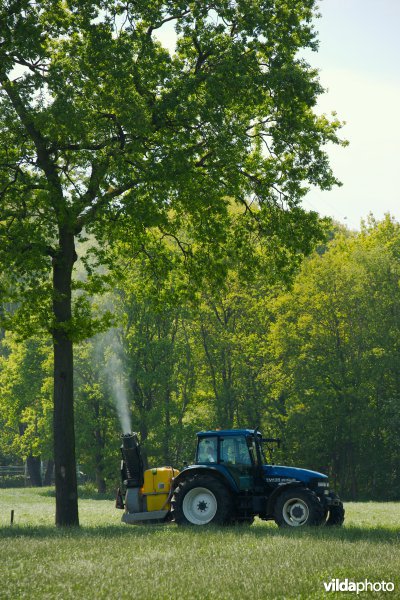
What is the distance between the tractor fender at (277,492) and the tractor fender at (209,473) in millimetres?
964

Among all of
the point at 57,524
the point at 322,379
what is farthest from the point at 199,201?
the point at 322,379

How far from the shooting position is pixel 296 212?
25953 mm

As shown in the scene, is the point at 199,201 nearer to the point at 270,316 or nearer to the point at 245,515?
the point at 245,515

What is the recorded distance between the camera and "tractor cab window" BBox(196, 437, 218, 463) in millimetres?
21469

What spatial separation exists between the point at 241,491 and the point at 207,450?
4.24 feet

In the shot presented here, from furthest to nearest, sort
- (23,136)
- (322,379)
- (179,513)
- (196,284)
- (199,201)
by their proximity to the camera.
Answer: (322,379), (196,284), (199,201), (23,136), (179,513)

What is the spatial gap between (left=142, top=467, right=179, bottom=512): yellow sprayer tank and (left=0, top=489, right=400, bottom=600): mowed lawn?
7.76 feet

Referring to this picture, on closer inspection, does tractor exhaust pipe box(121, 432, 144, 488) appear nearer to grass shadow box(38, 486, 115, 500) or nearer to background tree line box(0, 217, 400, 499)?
background tree line box(0, 217, 400, 499)

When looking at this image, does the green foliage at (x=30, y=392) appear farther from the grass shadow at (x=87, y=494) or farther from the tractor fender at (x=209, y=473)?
the tractor fender at (x=209, y=473)

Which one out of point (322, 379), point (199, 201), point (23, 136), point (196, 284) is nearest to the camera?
point (23, 136)

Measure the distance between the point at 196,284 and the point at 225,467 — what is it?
8.13m

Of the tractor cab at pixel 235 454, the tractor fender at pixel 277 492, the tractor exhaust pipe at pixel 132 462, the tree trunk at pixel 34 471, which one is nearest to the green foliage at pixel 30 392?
the tree trunk at pixel 34 471

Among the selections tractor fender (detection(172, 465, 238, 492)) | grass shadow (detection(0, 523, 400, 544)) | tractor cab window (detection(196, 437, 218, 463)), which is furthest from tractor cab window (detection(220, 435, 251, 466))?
grass shadow (detection(0, 523, 400, 544))

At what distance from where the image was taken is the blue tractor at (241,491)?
66.3 feet
